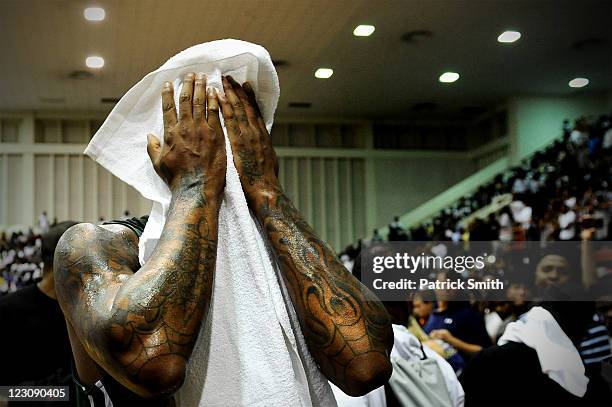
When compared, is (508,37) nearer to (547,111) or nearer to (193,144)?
(547,111)

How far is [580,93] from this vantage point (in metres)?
4.19

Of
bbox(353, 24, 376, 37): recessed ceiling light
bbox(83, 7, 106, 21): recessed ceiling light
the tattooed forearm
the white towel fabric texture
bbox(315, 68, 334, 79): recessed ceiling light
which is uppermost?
bbox(83, 7, 106, 21): recessed ceiling light

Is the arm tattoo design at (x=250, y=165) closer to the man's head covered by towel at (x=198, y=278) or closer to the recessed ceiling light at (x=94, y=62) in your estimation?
the man's head covered by towel at (x=198, y=278)

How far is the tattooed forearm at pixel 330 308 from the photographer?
0.65 metres

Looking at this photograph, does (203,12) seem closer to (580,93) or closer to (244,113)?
(580,93)

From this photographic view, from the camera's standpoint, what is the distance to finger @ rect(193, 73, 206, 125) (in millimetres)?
674

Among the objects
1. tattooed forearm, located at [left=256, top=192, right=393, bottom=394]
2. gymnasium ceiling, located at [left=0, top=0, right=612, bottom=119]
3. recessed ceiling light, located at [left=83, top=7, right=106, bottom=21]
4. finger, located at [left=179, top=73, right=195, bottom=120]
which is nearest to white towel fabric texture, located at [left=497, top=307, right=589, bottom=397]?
tattooed forearm, located at [left=256, top=192, right=393, bottom=394]

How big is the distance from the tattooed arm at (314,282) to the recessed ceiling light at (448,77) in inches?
139

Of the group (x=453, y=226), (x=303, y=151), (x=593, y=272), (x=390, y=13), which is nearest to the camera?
(x=593, y=272)

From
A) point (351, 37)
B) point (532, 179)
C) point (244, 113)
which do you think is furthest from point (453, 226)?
point (244, 113)

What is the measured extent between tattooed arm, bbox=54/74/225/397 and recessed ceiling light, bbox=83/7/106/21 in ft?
10.8

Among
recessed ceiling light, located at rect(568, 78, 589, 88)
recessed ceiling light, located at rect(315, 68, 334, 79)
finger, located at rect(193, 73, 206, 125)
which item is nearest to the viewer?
finger, located at rect(193, 73, 206, 125)

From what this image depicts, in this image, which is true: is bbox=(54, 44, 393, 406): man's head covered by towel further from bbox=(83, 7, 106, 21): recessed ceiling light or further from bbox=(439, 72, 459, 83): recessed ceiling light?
bbox=(439, 72, 459, 83): recessed ceiling light

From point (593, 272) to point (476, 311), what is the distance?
0.44 m
